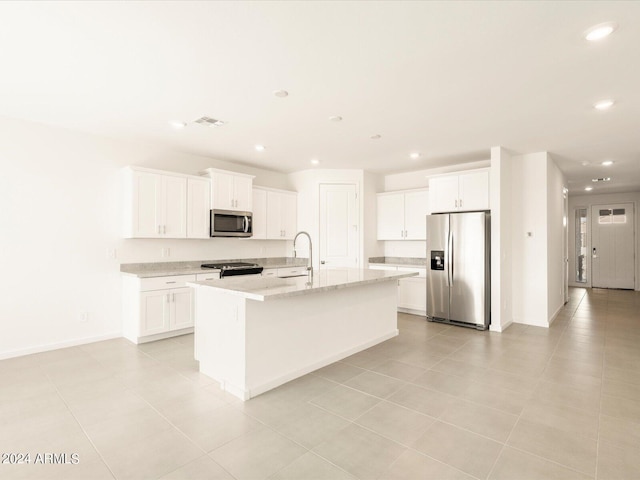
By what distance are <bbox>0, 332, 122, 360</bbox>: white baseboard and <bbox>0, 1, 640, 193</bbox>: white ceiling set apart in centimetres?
253

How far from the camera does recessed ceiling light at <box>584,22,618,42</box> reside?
2109mm

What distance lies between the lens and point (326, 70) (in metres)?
2.69

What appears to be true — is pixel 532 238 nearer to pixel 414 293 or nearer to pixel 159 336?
pixel 414 293

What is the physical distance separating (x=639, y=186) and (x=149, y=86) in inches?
409

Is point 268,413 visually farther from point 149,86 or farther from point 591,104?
point 591,104

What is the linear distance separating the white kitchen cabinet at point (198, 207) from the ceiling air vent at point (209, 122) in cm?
125

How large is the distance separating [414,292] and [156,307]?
→ 3.99 m

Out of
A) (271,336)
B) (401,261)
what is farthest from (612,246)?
(271,336)

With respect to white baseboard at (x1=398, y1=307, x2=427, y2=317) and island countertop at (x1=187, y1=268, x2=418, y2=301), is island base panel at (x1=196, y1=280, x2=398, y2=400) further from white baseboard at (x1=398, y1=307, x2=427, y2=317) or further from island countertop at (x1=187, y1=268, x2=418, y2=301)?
white baseboard at (x1=398, y1=307, x2=427, y2=317)

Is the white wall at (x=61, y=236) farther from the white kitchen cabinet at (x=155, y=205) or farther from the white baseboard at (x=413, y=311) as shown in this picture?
the white baseboard at (x=413, y=311)

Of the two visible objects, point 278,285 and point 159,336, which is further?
point 159,336

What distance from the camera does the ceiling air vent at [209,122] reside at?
3.75 meters

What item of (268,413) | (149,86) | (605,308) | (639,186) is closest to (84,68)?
(149,86)

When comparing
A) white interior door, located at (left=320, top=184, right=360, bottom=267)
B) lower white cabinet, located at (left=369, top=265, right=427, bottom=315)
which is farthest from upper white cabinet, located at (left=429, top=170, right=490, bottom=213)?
white interior door, located at (left=320, top=184, right=360, bottom=267)
